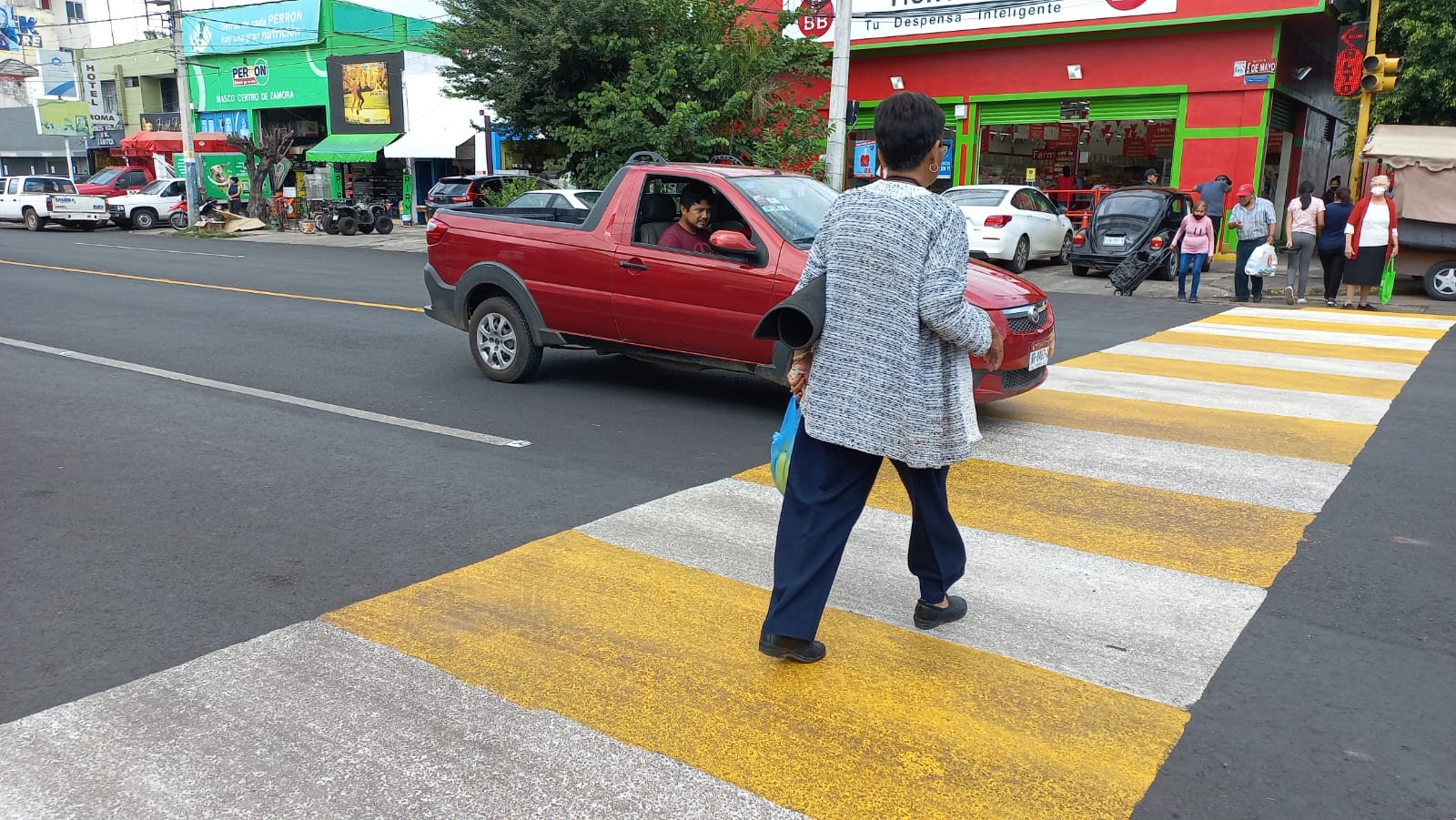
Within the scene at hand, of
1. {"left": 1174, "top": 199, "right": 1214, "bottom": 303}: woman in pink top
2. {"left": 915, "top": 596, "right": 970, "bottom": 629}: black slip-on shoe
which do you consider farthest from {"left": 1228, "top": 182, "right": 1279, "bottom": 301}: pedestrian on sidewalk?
{"left": 915, "top": 596, "right": 970, "bottom": 629}: black slip-on shoe

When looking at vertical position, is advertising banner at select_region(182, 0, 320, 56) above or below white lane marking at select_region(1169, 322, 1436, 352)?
above

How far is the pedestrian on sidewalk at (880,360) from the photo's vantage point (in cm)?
335

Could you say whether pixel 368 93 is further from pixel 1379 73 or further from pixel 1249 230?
pixel 1379 73

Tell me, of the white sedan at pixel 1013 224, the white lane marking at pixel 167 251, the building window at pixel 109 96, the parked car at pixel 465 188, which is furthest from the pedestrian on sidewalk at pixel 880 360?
the building window at pixel 109 96

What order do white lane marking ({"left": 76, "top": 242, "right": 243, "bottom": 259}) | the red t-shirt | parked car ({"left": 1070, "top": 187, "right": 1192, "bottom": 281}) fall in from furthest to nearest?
1. white lane marking ({"left": 76, "top": 242, "right": 243, "bottom": 259})
2. parked car ({"left": 1070, "top": 187, "right": 1192, "bottom": 281})
3. the red t-shirt

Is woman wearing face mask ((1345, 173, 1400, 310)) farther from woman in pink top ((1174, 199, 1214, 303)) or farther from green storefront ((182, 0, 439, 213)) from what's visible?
green storefront ((182, 0, 439, 213))

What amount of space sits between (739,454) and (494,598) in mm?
2525

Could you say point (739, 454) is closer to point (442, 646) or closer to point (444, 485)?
point (444, 485)

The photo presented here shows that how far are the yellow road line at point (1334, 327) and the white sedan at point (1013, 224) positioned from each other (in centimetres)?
538

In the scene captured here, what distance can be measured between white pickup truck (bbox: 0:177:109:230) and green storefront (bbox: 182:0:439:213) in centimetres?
633

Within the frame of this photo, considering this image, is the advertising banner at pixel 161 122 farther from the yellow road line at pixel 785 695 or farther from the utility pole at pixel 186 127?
the yellow road line at pixel 785 695

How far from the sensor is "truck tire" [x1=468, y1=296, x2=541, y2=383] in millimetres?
8273

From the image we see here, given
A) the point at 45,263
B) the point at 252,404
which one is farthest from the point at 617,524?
the point at 45,263

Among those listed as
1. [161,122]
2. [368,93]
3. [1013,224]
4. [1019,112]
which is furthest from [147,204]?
[1013,224]
